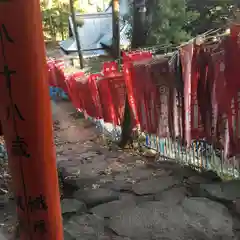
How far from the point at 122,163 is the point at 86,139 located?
330 centimetres

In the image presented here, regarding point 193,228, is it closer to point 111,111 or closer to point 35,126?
point 35,126

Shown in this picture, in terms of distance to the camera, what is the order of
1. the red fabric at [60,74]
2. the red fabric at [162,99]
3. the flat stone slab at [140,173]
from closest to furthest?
the red fabric at [162,99] → the flat stone slab at [140,173] → the red fabric at [60,74]

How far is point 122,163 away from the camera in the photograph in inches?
296

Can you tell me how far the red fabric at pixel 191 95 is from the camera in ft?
14.1

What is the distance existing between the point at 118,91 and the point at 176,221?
3.16 metres

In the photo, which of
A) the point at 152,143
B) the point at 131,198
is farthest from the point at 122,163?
the point at 131,198

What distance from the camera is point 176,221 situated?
4.66 metres

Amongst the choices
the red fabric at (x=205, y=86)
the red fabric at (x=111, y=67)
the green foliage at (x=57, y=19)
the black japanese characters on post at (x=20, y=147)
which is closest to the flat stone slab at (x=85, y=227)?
the red fabric at (x=205, y=86)

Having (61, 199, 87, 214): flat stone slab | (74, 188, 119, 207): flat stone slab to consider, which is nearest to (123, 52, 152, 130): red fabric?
(74, 188, 119, 207): flat stone slab

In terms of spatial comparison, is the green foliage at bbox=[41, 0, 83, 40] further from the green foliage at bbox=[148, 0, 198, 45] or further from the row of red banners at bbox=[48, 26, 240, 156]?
the row of red banners at bbox=[48, 26, 240, 156]

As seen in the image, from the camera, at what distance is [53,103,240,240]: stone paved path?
4.51m

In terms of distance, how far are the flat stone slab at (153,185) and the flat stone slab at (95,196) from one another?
38 centimetres

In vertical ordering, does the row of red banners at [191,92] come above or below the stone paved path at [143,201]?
above

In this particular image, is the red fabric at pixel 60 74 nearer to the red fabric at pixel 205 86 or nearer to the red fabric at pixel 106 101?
the red fabric at pixel 106 101
